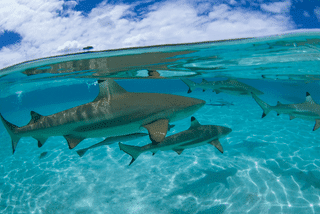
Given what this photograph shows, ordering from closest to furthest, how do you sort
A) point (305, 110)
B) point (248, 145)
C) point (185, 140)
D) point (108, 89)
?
point (108, 89)
point (185, 140)
point (305, 110)
point (248, 145)

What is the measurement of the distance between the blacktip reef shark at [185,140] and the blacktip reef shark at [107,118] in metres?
1.49

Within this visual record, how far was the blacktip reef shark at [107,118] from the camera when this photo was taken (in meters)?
2.97

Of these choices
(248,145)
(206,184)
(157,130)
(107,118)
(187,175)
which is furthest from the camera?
(248,145)

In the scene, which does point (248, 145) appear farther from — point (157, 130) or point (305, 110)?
point (157, 130)

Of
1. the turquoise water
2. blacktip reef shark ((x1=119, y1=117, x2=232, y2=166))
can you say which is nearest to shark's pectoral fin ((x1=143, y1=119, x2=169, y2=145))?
blacktip reef shark ((x1=119, y1=117, x2=232, y2=166))

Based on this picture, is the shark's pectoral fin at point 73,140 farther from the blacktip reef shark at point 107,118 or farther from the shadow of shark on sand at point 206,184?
the shadow of shark on sand at point 206,184

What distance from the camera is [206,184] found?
6277 millimetres

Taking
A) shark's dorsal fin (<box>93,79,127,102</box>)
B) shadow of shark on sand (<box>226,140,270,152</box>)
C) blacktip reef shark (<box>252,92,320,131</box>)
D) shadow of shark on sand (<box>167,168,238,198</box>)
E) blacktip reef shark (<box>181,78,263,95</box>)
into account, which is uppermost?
shark's dorsal fin (<box>93,79,127,102</box>)

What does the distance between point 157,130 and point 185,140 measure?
2292 mm

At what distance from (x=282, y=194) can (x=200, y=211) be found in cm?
279

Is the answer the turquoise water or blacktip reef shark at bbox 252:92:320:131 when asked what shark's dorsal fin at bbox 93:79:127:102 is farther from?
blacktip reef shark at bbox 252:92:320:131

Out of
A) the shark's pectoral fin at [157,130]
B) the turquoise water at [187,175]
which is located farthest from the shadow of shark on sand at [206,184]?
the shark's pectoral fin at [157,130]

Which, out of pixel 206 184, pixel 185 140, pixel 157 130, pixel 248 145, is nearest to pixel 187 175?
pixel 206 184

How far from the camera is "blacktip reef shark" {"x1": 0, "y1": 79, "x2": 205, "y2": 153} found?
9.73ft
